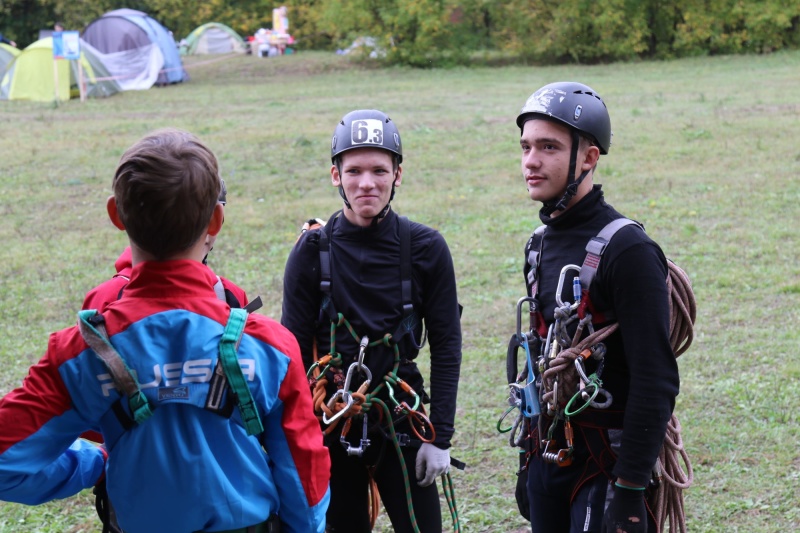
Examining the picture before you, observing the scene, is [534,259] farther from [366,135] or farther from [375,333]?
[366,135]

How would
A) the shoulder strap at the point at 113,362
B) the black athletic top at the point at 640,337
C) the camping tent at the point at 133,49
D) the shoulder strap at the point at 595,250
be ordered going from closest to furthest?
the shoulder strap at the point at 113,362 → the black athletic top at the point at 640,337 → the shoulder strap at the point at 595,250 → the camping tent at the point at 133,49

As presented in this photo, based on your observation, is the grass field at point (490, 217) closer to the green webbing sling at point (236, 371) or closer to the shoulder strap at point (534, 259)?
the shoulder strap at point (534, 259)

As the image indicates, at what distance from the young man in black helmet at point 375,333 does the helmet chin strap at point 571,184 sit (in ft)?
1.78

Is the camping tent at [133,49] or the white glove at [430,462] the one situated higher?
the camping tent at [133,49]

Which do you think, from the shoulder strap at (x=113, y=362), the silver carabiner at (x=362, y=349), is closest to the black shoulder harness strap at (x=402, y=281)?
the silver carabiner at (x=362, y=349)

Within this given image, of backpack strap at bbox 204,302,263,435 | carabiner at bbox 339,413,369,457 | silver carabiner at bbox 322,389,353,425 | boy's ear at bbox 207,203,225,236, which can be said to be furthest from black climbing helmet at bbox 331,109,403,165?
backpack strap at bbox 204,302,263,435

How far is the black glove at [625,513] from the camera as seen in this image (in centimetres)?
296

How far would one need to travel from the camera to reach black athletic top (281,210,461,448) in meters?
3.63

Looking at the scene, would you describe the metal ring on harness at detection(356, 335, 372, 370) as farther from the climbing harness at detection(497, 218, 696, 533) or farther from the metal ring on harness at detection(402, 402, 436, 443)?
the climbing harness at detection(497, 218, 696, 533)

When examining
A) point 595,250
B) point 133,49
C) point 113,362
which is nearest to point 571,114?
point 595,250

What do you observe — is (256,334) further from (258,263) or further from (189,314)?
(258,263)

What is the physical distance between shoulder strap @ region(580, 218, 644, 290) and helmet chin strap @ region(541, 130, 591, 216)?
20 cm

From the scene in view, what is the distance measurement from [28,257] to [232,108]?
13306 mm

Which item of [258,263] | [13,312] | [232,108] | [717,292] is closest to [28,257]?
[13,312]
